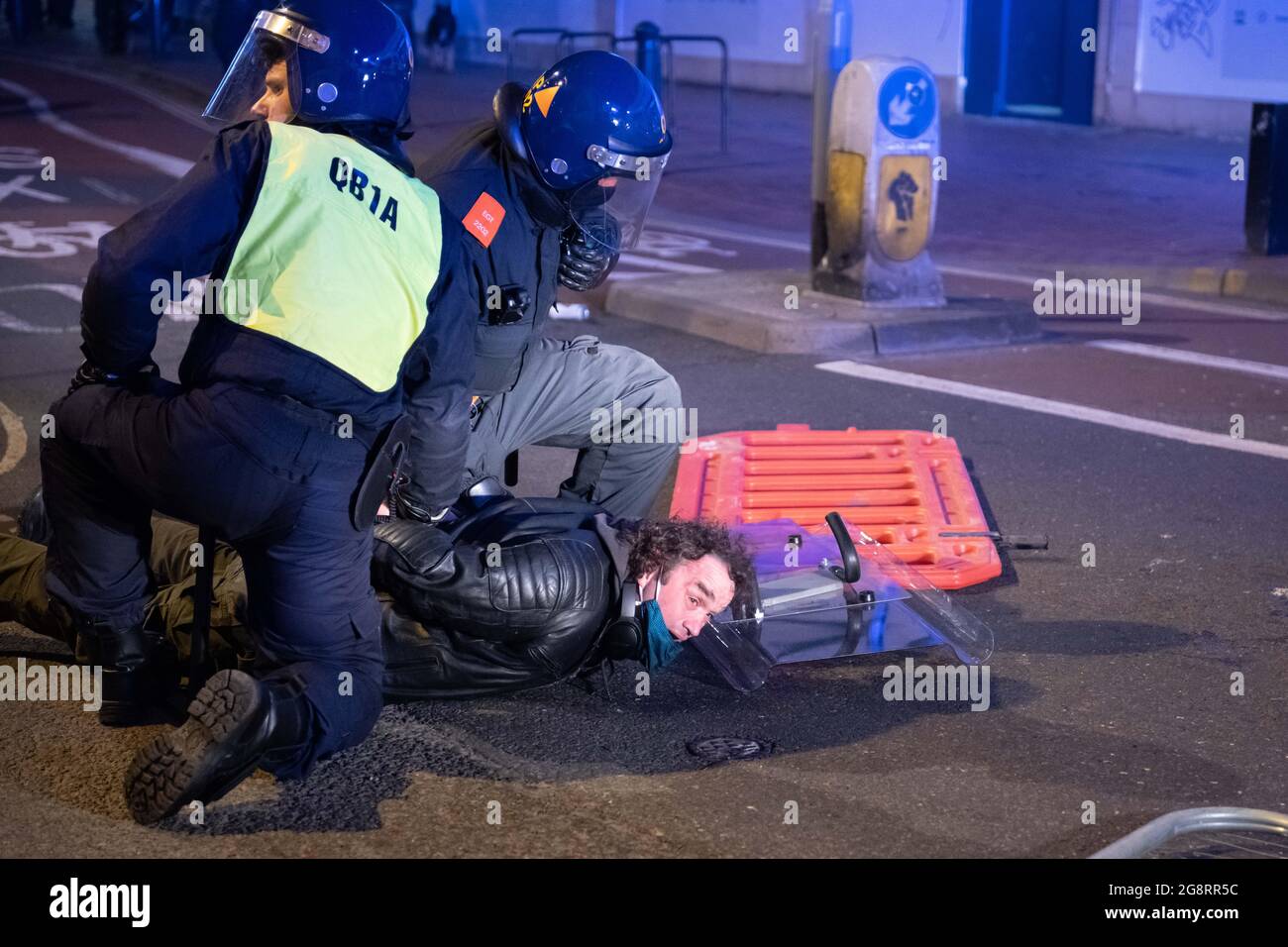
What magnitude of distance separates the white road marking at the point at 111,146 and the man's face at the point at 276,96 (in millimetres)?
8895

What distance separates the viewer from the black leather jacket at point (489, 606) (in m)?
4.02

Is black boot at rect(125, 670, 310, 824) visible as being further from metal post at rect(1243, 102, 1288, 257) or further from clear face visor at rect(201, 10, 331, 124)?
metal post at rect(1243, 102, 1288, 257)

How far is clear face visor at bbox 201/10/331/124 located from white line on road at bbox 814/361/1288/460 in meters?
4.31

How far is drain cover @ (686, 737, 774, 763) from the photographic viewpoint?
400cm

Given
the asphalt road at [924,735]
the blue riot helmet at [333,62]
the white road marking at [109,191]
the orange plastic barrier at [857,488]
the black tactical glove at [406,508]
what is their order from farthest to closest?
the white road marking at [109,191] → the orange plastic barrier at [857,488] → the black tactical glove at [406,508] → the blue riot helmet at [333,62] → the asphalt road at [924,735]

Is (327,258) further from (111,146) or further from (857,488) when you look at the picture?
(111,146)

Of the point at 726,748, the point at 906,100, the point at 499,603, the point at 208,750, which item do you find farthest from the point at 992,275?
the point at 208,750

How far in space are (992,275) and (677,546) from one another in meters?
7.36

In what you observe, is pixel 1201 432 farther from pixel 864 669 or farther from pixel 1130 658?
pixel 864 669

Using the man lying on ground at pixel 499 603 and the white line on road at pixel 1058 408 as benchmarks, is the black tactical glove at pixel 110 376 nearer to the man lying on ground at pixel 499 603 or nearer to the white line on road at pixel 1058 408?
the man lying on ground at pixel 499 603

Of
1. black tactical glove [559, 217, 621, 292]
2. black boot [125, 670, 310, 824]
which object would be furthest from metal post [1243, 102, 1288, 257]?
black boot [125, 670, 310, 824]

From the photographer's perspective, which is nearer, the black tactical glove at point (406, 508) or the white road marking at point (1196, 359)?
the black tactical glove at point (406, 508)

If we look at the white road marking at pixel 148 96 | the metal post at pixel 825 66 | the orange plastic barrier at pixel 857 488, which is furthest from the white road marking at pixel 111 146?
the orange plastic barrier at pixel 857 488

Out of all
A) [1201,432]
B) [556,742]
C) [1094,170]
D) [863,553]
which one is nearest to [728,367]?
[1201,432]
